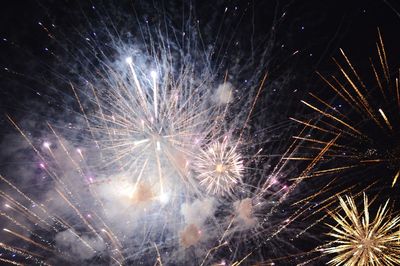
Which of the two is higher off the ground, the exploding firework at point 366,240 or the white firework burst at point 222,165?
the white firework burst at point 222,165

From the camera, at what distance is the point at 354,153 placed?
9.30m

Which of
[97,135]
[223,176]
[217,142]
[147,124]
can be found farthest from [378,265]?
[97,135]

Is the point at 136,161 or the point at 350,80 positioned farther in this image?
the point at 136,161

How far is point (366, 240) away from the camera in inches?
351

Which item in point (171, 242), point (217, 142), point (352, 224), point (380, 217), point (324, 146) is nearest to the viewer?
point (380, 217)

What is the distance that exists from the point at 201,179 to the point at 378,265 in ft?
18.5

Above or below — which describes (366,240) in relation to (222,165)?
below

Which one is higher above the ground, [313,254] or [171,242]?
[171,242]

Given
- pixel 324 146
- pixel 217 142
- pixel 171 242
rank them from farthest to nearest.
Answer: pixel 171 242, pixel 217 142, pixel 324 146

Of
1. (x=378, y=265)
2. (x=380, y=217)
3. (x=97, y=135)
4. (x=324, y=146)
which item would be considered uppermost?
(x=97, y=135)

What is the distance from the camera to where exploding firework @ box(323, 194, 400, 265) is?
8539 millimetres

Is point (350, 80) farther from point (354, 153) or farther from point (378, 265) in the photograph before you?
point (378, 265)

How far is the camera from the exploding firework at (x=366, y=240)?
8539mm

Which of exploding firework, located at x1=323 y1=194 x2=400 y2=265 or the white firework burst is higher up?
the white firework burst
